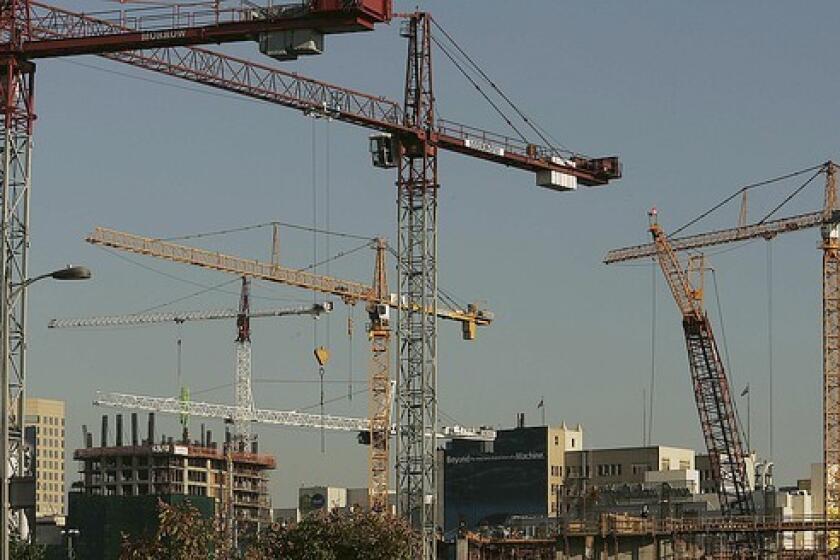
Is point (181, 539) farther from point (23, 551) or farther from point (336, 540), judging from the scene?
point (23, 551)

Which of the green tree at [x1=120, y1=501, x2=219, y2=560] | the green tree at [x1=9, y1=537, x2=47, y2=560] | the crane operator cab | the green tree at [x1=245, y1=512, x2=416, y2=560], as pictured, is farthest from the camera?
the crane operator cab

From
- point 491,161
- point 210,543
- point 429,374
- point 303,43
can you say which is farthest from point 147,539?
point 491,161

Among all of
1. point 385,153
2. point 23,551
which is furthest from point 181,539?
point 385,153

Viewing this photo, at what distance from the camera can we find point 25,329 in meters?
91.9

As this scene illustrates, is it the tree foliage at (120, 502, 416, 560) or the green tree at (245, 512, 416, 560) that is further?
the green tree at (245, 512, 416, 560)

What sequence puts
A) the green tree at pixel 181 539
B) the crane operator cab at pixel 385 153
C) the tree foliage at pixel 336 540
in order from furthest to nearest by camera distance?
the crane operator cab at pixel 385 153 < the tree foliage at pixel 336 540 < the green tree at pixel 181 539

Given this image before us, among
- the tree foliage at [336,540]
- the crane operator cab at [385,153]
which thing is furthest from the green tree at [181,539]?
the crane operator cab at [385,153]

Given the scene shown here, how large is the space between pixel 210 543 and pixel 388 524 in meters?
14.0

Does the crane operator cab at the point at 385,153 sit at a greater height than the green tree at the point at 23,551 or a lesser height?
greater

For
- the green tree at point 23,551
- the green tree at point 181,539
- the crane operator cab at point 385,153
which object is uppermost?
the crane operator cab at point 385,153

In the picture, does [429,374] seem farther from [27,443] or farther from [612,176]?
[27,443]

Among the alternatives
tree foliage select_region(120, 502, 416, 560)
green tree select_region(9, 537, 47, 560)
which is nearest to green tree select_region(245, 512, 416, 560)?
tree foliage select_region(120, 502, 416, 560)

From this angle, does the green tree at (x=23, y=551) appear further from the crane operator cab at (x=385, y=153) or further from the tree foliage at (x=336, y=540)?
the crane operator cab at (x=385, y=153)

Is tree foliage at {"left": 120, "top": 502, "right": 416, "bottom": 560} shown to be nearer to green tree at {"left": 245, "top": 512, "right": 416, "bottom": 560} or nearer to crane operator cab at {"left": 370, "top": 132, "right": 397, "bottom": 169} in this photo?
green tree at {"left": 245, "top": 512, "right": 416, "bottom": 560}
